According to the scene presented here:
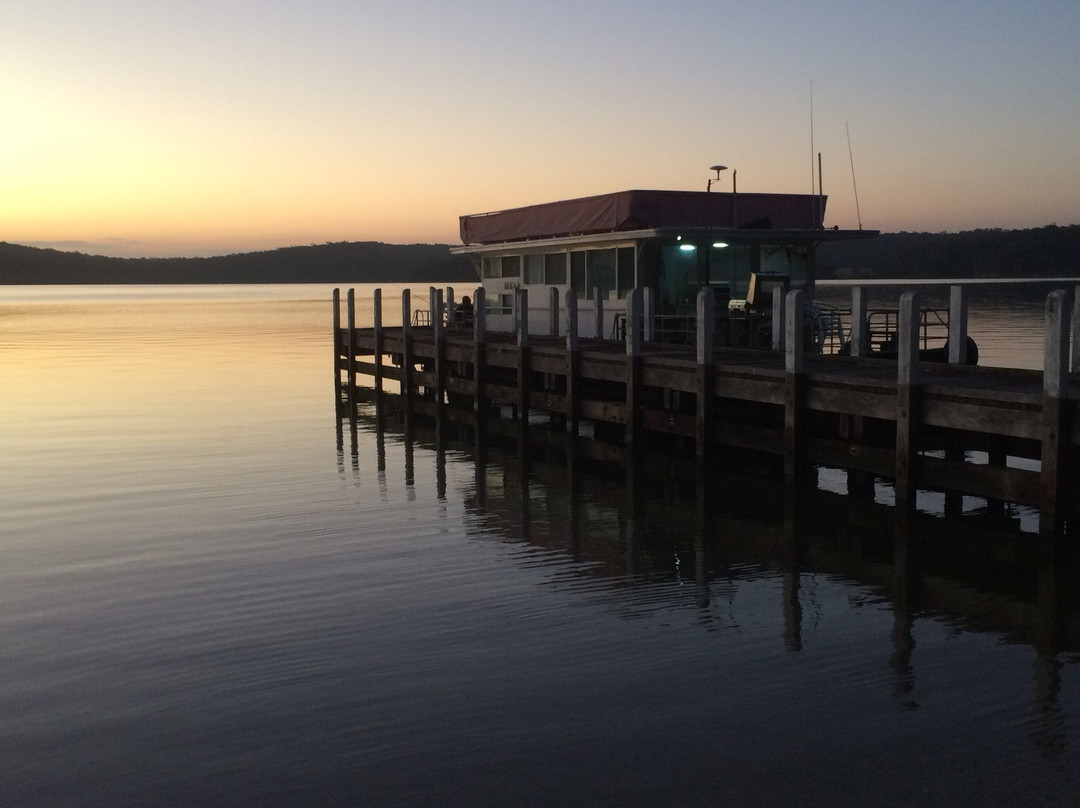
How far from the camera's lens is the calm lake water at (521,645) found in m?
6.97

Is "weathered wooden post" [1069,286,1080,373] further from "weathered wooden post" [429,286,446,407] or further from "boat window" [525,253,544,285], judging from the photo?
"boat window" [525,253,544,285]

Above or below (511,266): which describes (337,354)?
below

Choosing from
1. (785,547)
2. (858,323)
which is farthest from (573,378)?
(785,547)

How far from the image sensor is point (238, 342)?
59406 mm

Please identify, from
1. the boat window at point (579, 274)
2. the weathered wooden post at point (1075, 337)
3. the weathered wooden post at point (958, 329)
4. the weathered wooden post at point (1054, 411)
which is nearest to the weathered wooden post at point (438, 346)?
the boat window at point (579, 274)

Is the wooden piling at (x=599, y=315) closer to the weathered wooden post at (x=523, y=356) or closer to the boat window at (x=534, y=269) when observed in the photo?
the weathered wooden post at (x=523, y=356)

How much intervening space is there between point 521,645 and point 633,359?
10.3m

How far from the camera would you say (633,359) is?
19.3 m

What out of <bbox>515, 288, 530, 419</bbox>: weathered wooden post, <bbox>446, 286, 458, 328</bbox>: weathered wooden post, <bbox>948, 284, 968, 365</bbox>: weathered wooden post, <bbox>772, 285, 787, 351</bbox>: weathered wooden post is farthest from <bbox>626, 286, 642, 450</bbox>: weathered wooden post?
<bbox>446, 286, 458, 328</bbox>: weathered wooden post

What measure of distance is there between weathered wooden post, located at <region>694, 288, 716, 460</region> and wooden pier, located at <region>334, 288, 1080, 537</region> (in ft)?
0.07

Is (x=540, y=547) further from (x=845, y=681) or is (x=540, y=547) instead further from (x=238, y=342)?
(x=238, y=342)

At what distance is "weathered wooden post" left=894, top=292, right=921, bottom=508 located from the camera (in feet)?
43.7

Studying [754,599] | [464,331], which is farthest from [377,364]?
[754,599]

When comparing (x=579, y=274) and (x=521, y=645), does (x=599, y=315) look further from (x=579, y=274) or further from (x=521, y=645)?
(x=521, y=645)
